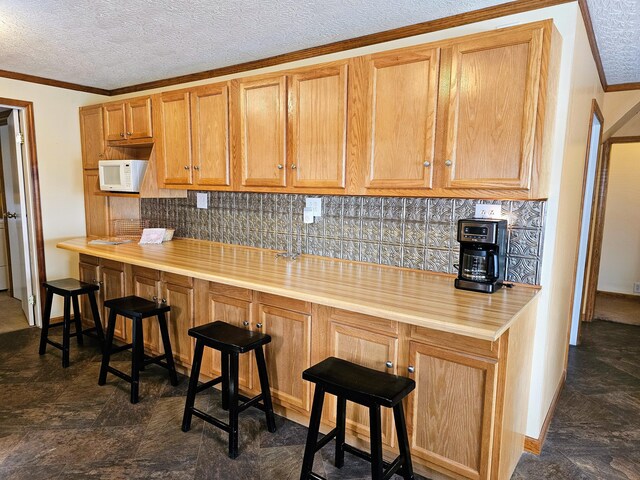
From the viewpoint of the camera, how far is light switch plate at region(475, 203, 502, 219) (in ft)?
7.45

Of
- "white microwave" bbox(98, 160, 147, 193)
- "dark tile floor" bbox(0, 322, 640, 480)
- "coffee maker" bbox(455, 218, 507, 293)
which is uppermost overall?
"white microwave" bbox(98, 160, 147, 193)

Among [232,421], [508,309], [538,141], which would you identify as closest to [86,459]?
[232,421]

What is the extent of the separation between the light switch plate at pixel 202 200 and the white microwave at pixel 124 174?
1.54ft

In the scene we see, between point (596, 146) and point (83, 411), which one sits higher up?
point (596, 146)

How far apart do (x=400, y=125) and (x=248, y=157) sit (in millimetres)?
1113

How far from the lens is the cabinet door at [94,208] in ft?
13.1

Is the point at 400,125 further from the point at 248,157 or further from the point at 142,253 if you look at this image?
the point at 142,253

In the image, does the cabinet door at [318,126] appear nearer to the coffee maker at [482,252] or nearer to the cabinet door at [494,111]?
the cabinet door at [494,111]

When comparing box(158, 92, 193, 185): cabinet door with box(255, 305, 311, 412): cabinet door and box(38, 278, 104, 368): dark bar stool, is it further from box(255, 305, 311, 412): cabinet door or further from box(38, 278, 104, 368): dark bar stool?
box(255, 305, 311, 412): cabinet door

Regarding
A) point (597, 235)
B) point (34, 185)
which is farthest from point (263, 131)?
point (597, 235)

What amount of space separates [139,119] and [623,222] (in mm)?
5747

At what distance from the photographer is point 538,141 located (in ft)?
6.14

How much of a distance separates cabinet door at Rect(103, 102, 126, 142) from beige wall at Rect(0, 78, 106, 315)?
534 millimetres

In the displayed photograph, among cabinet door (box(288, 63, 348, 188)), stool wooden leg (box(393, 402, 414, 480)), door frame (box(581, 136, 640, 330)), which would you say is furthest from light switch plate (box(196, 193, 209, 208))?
door frame (box(581, 136, 640, 330))
